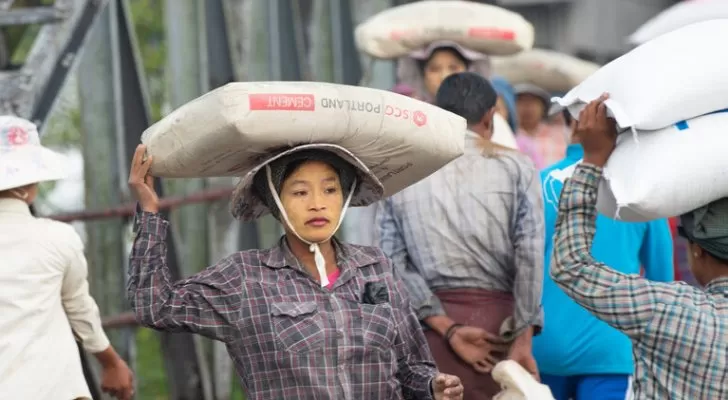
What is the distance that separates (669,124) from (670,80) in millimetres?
112

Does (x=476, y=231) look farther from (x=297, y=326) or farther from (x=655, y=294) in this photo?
(x=655, y=294)

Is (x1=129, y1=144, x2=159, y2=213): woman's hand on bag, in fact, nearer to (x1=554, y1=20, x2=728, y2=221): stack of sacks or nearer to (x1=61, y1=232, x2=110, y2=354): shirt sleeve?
(x1=61, y1=232, x2=110, y2=354): shirt sleeve

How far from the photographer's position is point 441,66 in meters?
6.85

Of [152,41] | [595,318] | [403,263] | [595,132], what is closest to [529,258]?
[595,318]

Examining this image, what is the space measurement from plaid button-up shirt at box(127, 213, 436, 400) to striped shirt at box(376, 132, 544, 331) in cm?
111

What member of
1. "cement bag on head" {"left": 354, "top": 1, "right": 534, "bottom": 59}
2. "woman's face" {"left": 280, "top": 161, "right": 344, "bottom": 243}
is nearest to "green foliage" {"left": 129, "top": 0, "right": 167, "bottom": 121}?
"cement bag on head" {"left": 354, "top": 1, "right": 534, "bottom": 59}

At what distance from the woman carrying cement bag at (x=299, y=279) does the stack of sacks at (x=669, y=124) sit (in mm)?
515

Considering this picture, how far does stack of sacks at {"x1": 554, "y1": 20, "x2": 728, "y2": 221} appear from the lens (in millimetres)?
3701

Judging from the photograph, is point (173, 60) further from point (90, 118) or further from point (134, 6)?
point (134, 6)

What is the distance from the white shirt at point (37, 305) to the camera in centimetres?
451

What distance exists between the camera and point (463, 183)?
5031mm

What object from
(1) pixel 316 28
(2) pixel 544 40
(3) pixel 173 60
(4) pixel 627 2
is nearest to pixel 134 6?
(1) pixel 316 28

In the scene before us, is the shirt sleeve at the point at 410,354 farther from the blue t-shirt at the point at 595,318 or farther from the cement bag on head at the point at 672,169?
the blue t-shirt at the point at 595,318

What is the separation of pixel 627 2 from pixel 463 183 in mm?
10989
